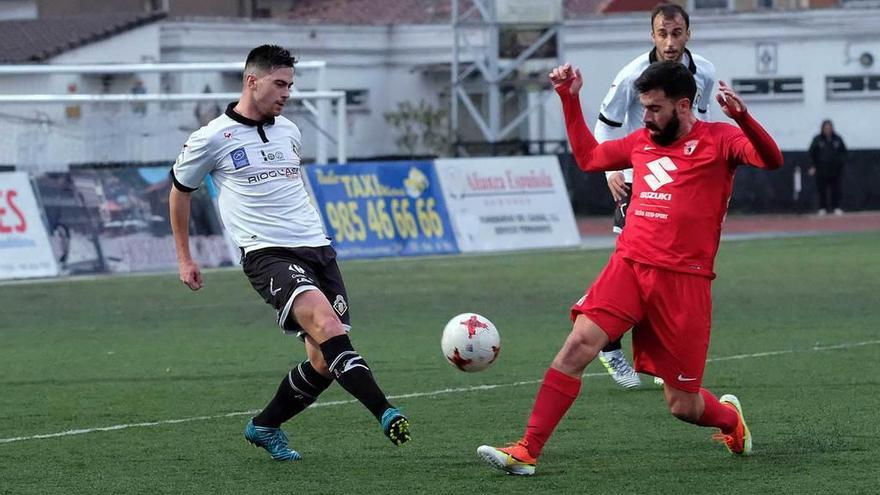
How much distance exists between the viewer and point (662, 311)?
24.6ft

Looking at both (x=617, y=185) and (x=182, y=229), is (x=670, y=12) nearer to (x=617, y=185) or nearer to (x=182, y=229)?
(x=617, y=185)

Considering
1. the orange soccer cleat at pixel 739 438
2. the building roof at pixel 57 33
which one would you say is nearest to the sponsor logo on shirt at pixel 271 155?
the orange soccer cleat at pixel 739 438

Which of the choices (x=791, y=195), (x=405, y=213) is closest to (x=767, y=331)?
(x=405, y=213)

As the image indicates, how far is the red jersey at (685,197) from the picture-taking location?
296 inches

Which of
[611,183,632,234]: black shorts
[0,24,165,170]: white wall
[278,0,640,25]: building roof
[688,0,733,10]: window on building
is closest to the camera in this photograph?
[611,183,632,234]: black shorts

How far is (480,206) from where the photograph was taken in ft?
77.3

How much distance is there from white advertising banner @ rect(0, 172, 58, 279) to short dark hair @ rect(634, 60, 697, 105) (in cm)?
1355

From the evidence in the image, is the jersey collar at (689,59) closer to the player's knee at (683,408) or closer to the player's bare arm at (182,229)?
the player's knee at (683,408)

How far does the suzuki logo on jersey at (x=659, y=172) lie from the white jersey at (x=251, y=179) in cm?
163

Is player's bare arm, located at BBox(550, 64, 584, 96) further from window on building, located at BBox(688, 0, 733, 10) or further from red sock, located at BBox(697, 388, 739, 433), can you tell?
window on building, located at BBox(688, 0, 733, 10)

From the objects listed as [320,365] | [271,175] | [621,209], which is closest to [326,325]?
[320,365]

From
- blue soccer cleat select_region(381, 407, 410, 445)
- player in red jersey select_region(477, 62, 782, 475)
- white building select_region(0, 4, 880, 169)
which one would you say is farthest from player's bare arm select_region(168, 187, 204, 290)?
white building select_region(0, 4, 880, 169)

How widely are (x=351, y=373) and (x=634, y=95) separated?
3.30m

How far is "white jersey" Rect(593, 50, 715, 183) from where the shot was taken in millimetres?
9969
